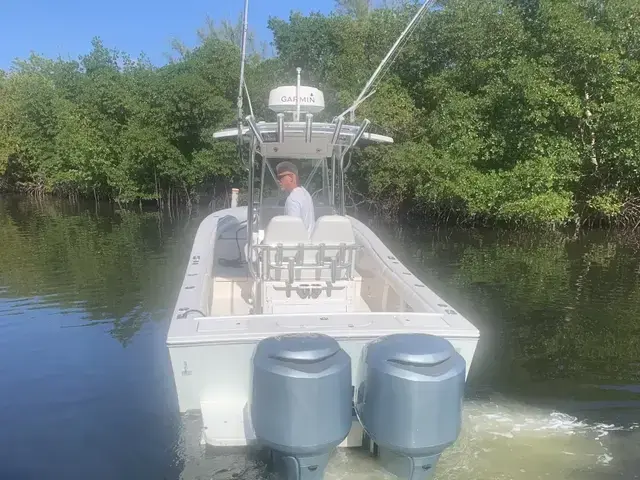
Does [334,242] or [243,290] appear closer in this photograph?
[334,242]

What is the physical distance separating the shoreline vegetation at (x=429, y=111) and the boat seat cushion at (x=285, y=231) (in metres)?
11.7

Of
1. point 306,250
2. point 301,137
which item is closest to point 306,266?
point 306,250

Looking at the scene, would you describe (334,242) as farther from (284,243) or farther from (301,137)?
(301,137)

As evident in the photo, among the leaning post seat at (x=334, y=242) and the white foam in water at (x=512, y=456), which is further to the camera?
the leaning post seat at (x=334, y=242)

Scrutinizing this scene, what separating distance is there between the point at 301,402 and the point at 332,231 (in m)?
2.27

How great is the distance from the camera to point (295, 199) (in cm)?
576

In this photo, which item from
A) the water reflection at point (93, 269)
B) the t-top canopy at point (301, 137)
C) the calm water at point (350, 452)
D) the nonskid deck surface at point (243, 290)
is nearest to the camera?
the calm water at point (350, 452)

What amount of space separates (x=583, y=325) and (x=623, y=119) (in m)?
8.56

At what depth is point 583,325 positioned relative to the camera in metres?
8.15

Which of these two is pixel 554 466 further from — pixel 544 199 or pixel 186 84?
pixel 186 84

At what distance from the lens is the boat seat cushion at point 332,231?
5199 millimetres

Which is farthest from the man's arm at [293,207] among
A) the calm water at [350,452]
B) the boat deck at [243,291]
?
the calm water at [350,452]

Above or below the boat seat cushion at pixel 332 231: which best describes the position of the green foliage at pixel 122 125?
above

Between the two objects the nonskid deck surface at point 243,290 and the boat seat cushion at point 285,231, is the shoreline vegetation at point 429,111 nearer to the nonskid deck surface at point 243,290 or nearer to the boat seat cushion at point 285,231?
the nonskid deck surface at point 243,290
